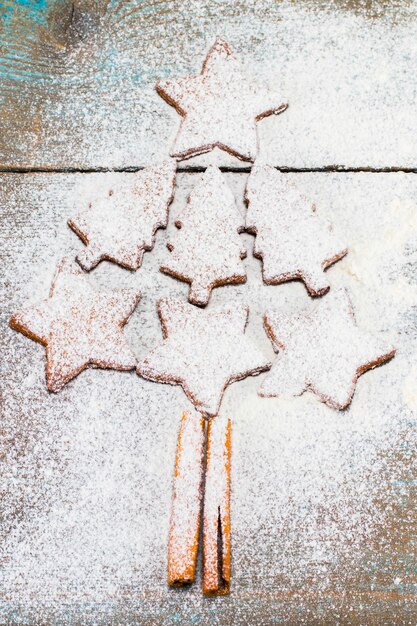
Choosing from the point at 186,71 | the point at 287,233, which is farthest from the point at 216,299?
the point at 186,71

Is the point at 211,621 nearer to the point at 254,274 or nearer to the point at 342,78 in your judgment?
the point at 254,274

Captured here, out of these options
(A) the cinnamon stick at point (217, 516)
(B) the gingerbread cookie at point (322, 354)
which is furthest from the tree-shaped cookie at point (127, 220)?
(A) the cinnamon stick at point (217, 516)

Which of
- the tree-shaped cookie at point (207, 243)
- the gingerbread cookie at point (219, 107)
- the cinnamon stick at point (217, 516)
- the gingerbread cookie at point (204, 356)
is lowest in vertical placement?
the cinnamon stick at point (217, 516)

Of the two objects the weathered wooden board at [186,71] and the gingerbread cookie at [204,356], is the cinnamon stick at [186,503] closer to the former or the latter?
the gingerbread cookie at [204,356]

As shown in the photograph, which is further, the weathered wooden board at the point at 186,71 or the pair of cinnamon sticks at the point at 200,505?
the weathered wooden board at the point at 186,71

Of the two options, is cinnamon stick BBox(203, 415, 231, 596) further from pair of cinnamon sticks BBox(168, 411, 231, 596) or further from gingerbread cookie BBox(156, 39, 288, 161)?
gingerbread cookie BBox(156, 39, 288, 161)

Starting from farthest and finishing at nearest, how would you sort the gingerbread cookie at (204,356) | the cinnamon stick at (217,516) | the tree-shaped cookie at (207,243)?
1. the tree-shaped cookie at (207,243)
2. the gingerbread cookie at (204,356)
3. the cinnamon stick at (217,516)

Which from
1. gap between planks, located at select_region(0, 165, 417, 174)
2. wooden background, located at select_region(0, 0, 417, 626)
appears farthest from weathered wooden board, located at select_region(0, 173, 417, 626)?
gap between planks, located at select_region(0, 165, 417, 174)
